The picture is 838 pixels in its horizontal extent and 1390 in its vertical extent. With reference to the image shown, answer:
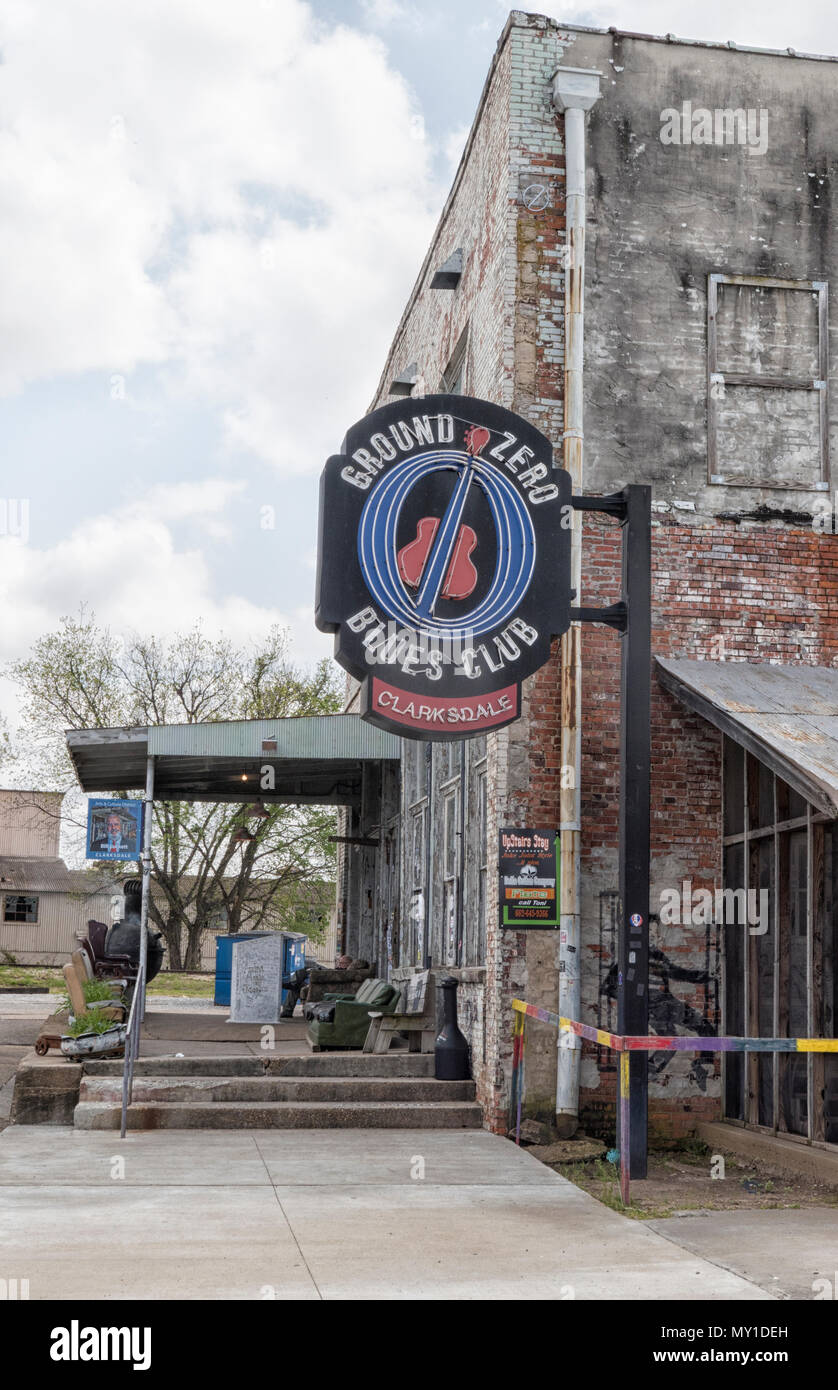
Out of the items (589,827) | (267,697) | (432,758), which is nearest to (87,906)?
(267,697)

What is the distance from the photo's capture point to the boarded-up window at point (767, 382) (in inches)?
472

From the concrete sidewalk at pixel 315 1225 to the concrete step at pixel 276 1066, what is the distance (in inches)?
39.9

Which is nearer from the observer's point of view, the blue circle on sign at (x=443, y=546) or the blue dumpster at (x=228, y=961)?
the blue circle on sign at (x=443, y=546)

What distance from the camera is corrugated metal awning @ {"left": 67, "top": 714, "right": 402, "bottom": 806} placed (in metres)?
15.1

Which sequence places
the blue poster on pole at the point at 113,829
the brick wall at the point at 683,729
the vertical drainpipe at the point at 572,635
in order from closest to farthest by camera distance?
the vertical drainpipe at the point at 572,635, the brick wall at the point at 683,729, the blue poster on pole at the point at 113,829

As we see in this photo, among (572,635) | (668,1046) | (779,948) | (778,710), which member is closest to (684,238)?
(572,635)

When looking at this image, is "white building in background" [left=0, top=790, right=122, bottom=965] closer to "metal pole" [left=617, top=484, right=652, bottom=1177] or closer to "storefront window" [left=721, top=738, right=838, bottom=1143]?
"storefront window" [left=721, top=738, right=838, bottom=1143]

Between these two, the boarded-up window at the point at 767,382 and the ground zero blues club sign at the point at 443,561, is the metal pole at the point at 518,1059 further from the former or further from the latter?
the boarded-up window at the point at 767,382

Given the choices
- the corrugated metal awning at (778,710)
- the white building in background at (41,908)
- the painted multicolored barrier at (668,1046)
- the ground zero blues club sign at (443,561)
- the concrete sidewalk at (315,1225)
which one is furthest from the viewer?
the white building in background at (41,908)

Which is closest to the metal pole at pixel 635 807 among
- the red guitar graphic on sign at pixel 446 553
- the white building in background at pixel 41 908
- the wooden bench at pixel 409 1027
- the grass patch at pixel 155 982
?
the red guitar graphic on sign at pixel 446 553

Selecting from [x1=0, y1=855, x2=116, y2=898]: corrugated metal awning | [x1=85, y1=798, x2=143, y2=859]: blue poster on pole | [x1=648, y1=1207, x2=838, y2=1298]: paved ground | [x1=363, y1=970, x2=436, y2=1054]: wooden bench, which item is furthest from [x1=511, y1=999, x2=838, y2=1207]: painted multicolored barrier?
[x1=0, y1=855, x2=116, y2=898]: corrugated metal awning

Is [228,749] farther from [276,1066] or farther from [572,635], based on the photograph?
[572,635]

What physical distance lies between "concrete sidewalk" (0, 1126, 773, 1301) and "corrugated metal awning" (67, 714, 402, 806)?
526 centimetres

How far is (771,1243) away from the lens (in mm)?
7125
